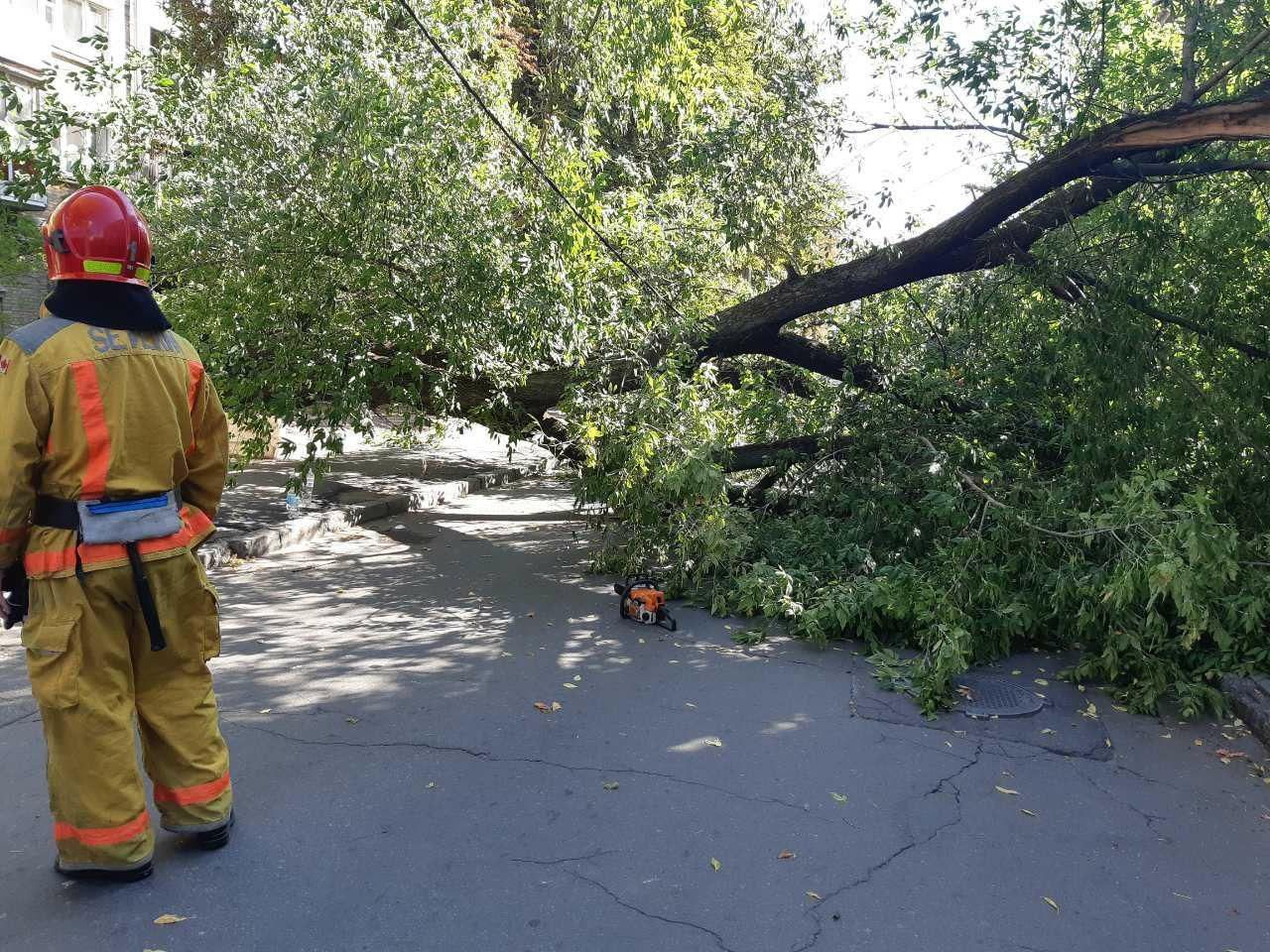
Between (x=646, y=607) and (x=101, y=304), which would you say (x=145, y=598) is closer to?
(x=101, y=304)

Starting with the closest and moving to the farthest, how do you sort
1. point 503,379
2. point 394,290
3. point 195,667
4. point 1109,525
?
point 195,667, point 1109,525, point 394,290, point 503,379

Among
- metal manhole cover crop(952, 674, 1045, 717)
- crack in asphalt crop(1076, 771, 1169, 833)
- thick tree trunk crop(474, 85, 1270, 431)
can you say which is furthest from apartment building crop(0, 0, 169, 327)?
crack in asphalt crop(1076, 771, 1169, 833)

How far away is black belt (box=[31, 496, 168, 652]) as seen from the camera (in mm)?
3248

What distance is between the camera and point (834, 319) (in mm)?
9641

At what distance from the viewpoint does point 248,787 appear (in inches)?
158

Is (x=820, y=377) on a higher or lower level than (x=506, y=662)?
higher

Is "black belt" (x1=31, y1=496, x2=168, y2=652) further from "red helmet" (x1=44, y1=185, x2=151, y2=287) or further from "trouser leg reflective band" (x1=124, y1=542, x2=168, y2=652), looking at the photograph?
"red helmet" (x1=44, y1=185, x2=151, y2=287)

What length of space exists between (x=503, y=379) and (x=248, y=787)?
4950 mm

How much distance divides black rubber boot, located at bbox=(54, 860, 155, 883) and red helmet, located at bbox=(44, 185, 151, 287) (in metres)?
2.01

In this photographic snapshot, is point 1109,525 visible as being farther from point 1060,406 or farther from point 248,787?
point 248,787

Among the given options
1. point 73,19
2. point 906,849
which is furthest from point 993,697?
point 73,19

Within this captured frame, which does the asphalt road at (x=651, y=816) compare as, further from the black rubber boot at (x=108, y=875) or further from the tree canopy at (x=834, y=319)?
the tree canopy at (x=834, y=319)

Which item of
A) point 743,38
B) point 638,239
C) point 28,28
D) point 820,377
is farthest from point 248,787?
→ point 28,28

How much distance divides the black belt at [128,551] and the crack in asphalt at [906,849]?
2.38m
